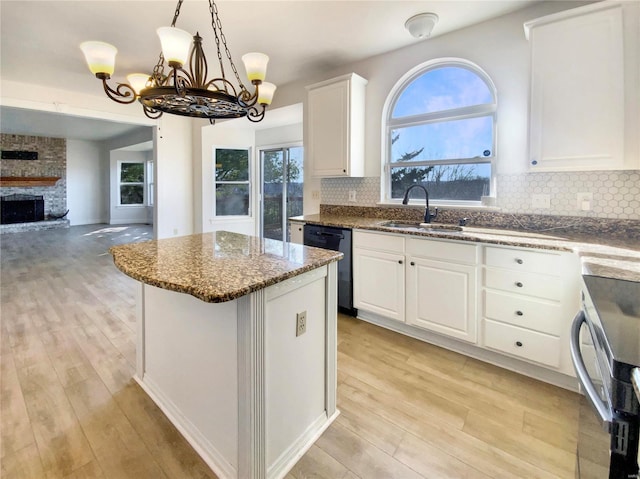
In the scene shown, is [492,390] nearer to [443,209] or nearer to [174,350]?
Answer: [443,209]

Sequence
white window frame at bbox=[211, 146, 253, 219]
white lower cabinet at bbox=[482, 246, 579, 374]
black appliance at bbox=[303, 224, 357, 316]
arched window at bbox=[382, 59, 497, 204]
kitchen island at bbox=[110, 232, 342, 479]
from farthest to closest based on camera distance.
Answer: white window frame at bbox=[211, 146, 253, 219] → black appliance at bbox=[303, 224, 357, 316] → arched window at bbox=[382, 59, 497, 204] → white lower cabinet at bbox=[482, 246, 579, 374] → kitchen island at bbox=[110, 232, 342, 479]

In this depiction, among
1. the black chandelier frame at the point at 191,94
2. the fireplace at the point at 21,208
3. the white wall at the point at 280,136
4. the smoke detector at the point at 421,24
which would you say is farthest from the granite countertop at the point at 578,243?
the fireplace at the point at 21,208

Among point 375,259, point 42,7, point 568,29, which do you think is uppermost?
point 42,7

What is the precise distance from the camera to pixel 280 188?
222 inches

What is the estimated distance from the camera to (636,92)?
1.89m

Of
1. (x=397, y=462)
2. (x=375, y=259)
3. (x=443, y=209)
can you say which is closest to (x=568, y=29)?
(x=443, y=209)

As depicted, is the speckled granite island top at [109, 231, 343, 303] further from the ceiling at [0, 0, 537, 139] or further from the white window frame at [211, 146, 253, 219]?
the white window frame at [211, 146, 253, 219]

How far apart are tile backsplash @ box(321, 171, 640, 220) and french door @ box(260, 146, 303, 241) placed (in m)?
3.33

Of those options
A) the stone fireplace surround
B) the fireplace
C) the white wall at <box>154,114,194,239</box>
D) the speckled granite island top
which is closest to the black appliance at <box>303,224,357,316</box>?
the speckled granite island top

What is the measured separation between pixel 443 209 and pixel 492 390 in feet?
5.14

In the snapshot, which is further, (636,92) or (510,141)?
(510,141)

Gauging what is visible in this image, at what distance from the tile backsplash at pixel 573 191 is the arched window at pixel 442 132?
229 mm

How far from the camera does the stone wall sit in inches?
343

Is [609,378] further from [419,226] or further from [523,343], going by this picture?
[419,226]
